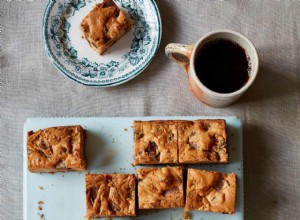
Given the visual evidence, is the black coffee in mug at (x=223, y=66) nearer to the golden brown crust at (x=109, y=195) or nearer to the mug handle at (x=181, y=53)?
the mug handle at (x=181, y=53)

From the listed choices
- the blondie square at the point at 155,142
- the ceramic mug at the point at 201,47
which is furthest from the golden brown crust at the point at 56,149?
the ceramic mug at the point at 201,47

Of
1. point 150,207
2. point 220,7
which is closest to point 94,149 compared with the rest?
point 150,207

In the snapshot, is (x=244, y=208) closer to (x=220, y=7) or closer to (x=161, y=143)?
(x=161, y=143)

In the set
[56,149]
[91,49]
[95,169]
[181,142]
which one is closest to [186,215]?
[181,142]

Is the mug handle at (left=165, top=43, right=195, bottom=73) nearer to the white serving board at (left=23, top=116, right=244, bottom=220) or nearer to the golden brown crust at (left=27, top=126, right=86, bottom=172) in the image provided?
the white serving board at (left=23, top=116, right=244, bottom=220)

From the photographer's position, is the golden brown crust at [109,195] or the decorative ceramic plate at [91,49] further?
the decorative ceramic plate at [91,49]

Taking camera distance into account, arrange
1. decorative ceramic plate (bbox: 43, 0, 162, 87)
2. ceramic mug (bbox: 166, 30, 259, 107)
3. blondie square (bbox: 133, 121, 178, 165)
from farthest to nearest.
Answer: decorative ceramic plate (bbox: 43, 0, 162, 87), blondie square (bbox: 133, 121, 178, 165), ceramic mug (bbox: 166, 30, 259, 107)

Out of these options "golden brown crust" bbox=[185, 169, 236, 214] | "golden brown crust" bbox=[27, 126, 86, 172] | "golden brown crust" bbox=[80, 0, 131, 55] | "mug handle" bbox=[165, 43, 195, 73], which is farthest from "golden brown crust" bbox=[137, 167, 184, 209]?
"golden brown crust" bbox=[80, 0, 131, 55]
